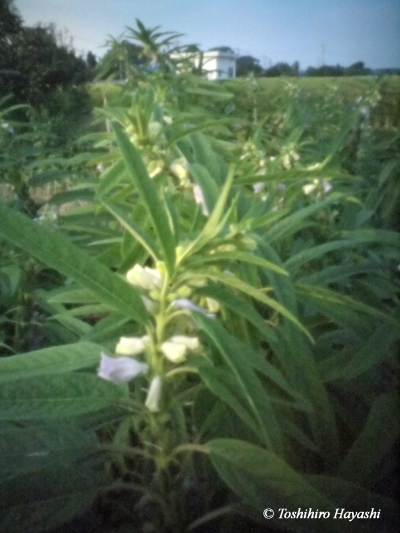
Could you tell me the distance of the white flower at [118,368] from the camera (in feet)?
1.77

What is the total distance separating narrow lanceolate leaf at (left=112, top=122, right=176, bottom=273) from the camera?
54 centimetres

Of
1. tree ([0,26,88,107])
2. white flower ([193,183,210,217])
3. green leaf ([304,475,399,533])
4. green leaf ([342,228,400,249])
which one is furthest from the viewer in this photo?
tree ([0,26,88,107])

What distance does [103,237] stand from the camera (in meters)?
0.88

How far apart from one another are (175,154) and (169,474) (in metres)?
0.46

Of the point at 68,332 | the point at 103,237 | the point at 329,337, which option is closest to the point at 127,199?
Result: the point at 103,237

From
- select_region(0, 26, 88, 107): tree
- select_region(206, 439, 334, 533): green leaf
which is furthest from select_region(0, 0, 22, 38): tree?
select_region(206, 439, 334, 533): green leaf

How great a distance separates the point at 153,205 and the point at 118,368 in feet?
0.49

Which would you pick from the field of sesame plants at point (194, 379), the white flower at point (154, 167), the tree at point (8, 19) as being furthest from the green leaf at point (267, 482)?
the tree at point (8, 19)

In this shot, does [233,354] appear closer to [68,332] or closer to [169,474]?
[169,474]

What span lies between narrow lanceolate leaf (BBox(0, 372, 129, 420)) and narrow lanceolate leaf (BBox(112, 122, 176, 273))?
138 mm

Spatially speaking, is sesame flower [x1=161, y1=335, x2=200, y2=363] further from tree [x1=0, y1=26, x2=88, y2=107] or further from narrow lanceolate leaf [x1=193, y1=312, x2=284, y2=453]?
tree [x1=0, y1=26, x2=88, y2=107]

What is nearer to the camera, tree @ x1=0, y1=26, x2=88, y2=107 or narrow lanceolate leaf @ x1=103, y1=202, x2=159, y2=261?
narrow lanceolate leaf @ x1=103, y1=202, x2=159, y2=261

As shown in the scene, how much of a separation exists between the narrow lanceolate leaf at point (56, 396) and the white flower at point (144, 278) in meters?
0.11

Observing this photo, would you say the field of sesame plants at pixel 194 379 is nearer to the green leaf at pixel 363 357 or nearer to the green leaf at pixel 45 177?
the green leaf at pixel 363 357
